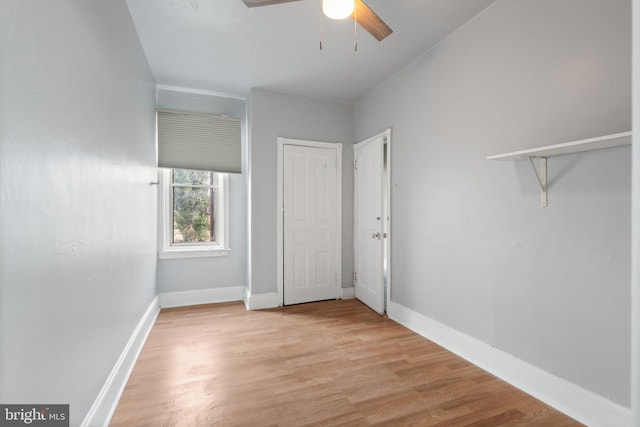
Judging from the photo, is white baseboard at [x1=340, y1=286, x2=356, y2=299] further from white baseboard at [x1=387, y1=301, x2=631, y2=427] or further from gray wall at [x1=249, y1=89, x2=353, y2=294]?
white baseboard at [x1=387, y1=301, x2=631, y2=427]

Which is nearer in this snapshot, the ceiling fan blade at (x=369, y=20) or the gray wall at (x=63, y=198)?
the gray wall at (x=63, y=198)

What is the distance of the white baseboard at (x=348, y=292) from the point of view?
4141mm

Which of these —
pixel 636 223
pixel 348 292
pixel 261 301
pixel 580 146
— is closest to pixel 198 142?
pixel 261 301

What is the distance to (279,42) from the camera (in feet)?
8.86

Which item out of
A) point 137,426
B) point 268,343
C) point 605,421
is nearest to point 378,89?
point 268,343

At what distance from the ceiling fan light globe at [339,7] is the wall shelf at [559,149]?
51.3 inches

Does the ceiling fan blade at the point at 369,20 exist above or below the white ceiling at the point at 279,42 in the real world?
below

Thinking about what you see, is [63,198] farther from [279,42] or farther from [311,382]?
[279,42]

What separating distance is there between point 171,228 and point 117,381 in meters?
2.24

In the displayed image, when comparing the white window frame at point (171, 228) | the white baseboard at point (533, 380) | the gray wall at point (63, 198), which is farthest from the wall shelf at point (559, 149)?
the white window frame at point (171, 228)

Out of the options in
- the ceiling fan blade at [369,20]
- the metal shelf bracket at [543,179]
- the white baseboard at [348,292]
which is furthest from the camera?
the white baseboard at [348,292]

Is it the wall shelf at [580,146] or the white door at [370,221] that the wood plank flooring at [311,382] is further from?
the wall shelf at [580,146]

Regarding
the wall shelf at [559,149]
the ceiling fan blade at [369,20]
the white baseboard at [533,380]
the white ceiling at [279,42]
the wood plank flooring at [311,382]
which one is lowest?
the wood plank flooring at [311,382]

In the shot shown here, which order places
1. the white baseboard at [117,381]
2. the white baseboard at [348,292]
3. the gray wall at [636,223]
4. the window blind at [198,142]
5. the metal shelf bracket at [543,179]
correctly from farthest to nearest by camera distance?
the white baseboard at [348,292] < the window blind at [198,142] < the metal shelf bracket at [543,179] < the white baseboard at [117,381] < the gray wall at [636,223]
